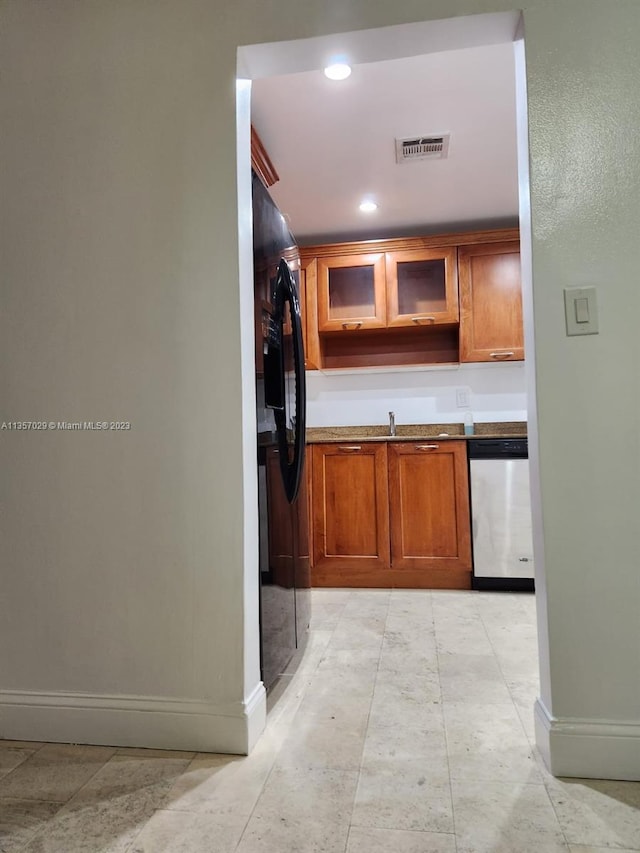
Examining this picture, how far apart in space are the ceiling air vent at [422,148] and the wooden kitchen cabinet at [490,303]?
87 cm

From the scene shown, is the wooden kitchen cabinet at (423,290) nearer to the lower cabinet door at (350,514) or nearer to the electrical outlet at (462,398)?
the electrical outlet at (462,398)

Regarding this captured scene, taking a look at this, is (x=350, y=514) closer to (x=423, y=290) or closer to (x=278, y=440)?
(x=278, y=440)

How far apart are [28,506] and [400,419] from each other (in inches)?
103

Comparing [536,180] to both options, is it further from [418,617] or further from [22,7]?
[418,617]

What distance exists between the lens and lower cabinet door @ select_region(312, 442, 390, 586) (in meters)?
3.10

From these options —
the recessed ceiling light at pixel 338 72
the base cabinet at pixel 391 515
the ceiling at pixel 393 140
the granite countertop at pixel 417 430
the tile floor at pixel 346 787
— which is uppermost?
the ceiling at pixel 393 140

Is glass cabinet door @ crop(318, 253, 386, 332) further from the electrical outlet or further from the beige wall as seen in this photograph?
the beige wall

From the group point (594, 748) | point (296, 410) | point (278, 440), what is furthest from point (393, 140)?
point (594, 748)

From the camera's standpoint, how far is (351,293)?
11.6ft

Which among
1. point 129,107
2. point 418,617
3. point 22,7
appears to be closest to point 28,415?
point 129,107

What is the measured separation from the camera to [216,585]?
142 cm

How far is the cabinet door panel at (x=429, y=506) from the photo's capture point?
9.91ft

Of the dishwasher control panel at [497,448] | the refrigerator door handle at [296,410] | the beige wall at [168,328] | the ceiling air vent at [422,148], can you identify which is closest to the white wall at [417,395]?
the dishwasher control panel at [497,448]

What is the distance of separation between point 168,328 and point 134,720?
3.49 feet
